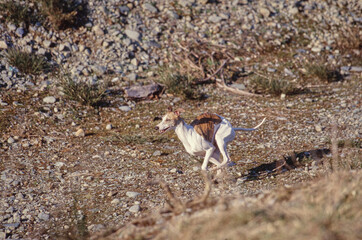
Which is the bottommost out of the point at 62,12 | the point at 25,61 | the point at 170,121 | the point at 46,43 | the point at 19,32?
the point at 170,121

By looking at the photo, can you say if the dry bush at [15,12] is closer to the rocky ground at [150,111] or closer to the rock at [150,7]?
the rocky ground at [150,111]

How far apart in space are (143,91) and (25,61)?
2783 millimetres

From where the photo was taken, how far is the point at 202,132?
560 centimetres

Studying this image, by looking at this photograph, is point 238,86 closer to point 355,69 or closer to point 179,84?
point 179,84

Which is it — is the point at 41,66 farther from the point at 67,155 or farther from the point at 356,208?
the point at 356,208

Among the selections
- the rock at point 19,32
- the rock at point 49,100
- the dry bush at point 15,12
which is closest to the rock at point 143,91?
the rock at point 49,100

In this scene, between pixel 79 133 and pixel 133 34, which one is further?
pixel 133 34

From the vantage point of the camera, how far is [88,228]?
4.83 meters

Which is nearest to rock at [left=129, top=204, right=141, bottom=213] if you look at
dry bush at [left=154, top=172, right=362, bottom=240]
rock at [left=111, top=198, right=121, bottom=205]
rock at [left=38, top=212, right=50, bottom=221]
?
rock at [left=111, top=198, right=121, bottom=205]

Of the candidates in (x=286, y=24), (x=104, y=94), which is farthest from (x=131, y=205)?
(x=286, y=24)

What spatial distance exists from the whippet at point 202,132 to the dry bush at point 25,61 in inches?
187

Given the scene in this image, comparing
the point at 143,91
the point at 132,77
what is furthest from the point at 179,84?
the point at 132,77

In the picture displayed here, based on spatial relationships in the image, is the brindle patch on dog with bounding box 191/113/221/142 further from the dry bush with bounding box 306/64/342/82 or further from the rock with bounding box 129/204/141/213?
the dry bush with bounding box 306/64/342/82

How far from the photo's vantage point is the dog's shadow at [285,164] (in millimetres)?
5973
